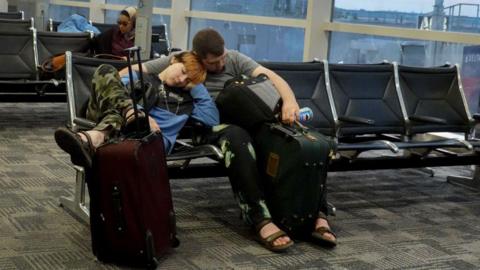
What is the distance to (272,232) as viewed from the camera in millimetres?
3158

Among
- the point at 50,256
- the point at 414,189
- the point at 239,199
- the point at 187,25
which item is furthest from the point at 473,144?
the point at 187,25

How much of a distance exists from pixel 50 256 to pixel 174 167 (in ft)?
2.61

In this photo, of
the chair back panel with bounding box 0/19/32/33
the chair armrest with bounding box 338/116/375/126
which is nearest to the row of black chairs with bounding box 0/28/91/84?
the chair back panel with bounding box 0/19/32/33

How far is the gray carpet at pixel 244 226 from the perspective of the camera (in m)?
3.00

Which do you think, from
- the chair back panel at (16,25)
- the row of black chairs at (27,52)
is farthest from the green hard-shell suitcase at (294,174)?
the chair back panel at (16,25)

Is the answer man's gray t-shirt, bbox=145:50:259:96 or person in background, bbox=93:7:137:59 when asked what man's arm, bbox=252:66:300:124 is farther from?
person in background, bbox=93:7:137:59

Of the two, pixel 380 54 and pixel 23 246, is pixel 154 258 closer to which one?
pixel 23 246

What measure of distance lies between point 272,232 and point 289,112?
0.61m

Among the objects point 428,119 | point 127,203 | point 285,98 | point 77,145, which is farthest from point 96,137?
point 428,119

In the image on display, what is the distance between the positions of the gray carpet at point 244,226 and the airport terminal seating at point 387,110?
0.26 m

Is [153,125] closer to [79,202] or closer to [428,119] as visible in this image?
[79,202]

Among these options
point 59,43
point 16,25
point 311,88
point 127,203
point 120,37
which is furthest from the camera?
point 16,25

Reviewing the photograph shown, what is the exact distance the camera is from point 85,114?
356 cm

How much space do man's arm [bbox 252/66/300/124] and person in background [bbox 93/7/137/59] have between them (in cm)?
255
